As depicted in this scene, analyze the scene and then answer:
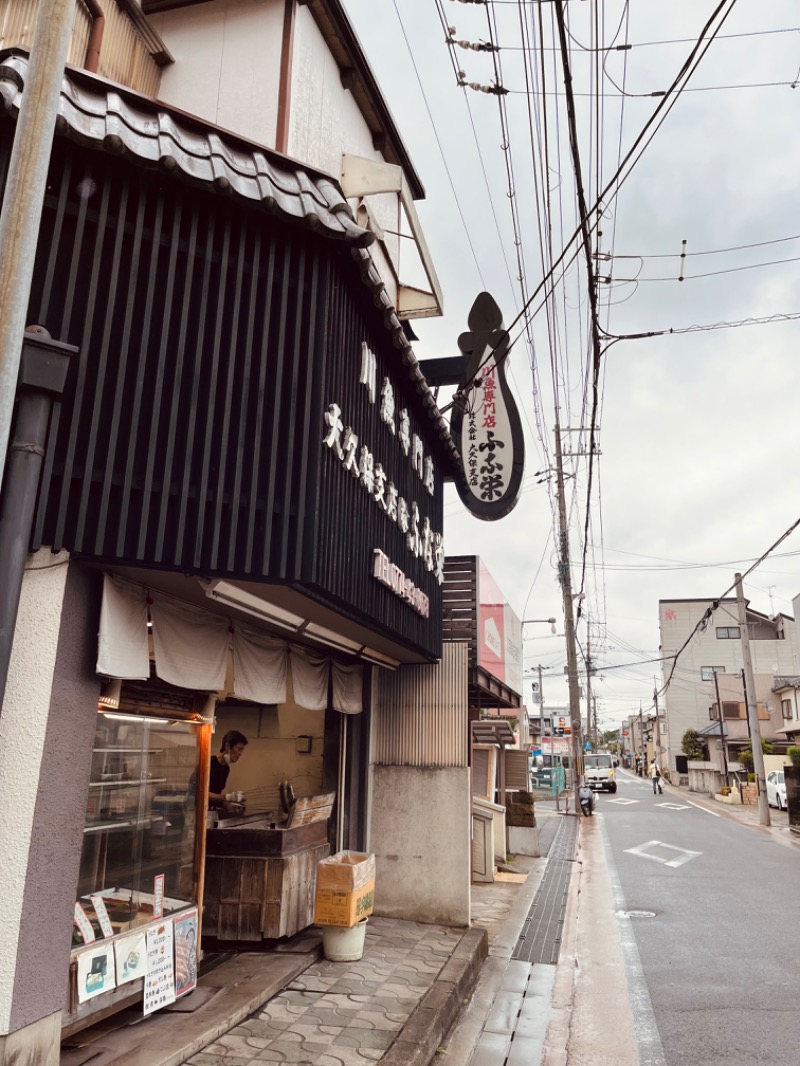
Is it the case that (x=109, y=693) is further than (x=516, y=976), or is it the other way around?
(x=516, y=976)

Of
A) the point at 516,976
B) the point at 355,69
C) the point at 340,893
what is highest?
the point at 355,69

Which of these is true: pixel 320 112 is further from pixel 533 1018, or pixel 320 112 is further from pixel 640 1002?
pixel 640 1002

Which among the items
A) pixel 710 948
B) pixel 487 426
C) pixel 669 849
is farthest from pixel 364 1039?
pixel 669 849

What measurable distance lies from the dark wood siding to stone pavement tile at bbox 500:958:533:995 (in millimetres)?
5194

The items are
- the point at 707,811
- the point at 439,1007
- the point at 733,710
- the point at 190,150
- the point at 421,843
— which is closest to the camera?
the point at 190,150

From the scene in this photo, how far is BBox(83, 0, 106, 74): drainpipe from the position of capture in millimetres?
7004

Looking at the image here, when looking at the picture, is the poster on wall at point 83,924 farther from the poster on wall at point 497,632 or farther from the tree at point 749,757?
the tree at point 749,757

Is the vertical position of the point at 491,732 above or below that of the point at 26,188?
below

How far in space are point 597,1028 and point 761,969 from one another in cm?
315

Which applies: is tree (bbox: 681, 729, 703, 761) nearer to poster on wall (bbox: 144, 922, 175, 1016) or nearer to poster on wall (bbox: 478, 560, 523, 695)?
poster on wall (bbox: 478, 560, 523, 695)

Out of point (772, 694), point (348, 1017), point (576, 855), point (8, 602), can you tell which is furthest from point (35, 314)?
point (772, 694)

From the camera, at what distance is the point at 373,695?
11.2 meters

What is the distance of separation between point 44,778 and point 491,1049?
4.60 metres

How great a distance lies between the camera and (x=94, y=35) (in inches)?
280
